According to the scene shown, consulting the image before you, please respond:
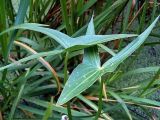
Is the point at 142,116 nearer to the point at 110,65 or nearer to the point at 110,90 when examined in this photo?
the point at 110,90

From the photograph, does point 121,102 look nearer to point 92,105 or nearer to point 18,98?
point 92,105

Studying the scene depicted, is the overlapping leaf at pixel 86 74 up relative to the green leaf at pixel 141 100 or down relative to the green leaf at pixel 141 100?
up

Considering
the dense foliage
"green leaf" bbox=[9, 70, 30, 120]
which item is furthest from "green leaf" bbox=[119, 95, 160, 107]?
"green leaf" bbox=[9, 70, 30, 120]

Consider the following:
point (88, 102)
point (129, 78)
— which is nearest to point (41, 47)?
point (88, 102)

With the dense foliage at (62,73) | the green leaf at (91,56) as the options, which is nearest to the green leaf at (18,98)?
the dense foliage at (62,73)

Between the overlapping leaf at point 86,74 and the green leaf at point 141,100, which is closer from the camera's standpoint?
the overlapping leaf at point 86,74

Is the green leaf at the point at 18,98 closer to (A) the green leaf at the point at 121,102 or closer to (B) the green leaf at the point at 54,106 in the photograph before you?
(B) the green leaf at the point at 54,106

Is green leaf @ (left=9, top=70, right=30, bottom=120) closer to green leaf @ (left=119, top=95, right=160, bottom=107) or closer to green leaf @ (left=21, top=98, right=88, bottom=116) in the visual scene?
green leaf @ (left=21, top=98, right=88, bottom=116)

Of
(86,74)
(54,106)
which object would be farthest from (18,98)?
(86,74)

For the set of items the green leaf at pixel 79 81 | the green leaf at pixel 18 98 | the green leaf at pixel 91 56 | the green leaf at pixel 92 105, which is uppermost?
the green leaf at pixel 91 56
